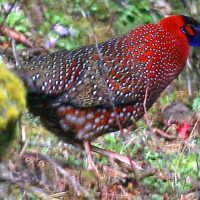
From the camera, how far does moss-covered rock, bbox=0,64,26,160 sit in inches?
125

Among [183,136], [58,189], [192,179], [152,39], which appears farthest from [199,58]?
[58,189]

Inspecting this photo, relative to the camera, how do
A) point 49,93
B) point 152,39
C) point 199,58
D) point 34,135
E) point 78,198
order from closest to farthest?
point 78,198 → point 49,93 → point 152,39 → point 34,135 → point 199,58

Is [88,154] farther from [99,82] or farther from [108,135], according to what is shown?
[108,135]

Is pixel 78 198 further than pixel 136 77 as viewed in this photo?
No

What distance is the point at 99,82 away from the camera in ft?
20.1

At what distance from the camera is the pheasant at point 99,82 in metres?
6.03

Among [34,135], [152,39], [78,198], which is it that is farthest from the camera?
[34,135]

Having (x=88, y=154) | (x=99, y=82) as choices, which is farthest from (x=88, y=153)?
(x=99, y=82)

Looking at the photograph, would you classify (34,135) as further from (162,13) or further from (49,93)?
(162,13)

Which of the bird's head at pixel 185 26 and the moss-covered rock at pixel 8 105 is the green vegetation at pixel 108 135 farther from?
the bird's head at pixel 185 26

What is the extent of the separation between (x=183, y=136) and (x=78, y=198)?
322 cm

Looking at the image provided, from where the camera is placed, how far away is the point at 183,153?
6953 mm

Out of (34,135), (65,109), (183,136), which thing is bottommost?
(183,136)

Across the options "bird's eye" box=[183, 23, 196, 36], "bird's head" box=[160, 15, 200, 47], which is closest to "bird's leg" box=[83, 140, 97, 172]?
"bird's head" box=[160, 15, 200, 47]
